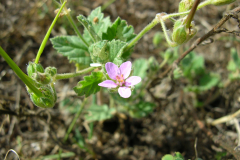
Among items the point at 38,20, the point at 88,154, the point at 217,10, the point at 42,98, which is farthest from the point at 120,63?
the point at 217,10

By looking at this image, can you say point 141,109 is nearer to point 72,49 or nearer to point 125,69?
point 125,69

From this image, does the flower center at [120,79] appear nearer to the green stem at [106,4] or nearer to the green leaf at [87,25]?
the green leaf at [87,25]

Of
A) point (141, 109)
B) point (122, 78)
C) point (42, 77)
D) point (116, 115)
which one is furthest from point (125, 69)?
point (116, 115)

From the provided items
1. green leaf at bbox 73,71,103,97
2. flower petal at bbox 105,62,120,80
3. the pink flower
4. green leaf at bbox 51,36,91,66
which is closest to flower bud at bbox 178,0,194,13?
the pink flower

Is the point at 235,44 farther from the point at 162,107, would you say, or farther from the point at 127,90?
the point at 127,90

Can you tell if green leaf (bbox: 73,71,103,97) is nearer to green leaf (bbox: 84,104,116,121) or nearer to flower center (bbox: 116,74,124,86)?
flower center (bbox: 116,74,124,86)
